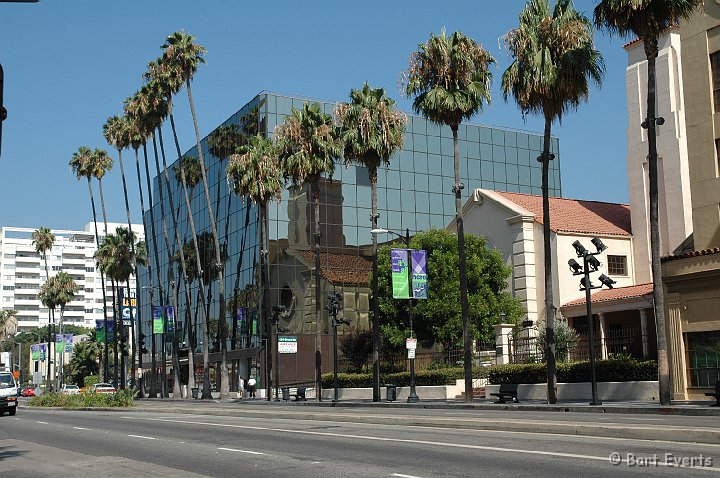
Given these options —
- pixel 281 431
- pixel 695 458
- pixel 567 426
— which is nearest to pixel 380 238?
pixel 281 431

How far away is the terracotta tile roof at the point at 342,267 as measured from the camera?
71312 mm

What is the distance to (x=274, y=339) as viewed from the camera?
68.2 meters

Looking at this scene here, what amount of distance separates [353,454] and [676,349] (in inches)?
831

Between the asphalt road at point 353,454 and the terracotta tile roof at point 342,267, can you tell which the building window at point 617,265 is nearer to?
the terracotta tile roof at point 342,267

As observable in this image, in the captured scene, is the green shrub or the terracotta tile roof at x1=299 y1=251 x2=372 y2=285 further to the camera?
the terracotta tile roof at x1=299 y1=251 x2=372 y2=285

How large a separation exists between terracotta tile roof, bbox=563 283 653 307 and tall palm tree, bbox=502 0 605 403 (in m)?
9.70

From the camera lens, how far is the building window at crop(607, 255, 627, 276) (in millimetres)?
50281

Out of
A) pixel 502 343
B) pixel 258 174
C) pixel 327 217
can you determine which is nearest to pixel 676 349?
pixel 502 343

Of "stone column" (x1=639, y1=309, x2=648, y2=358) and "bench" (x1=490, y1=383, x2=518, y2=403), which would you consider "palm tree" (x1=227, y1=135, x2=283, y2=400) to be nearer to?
"bench" (x1=490, y1=383, x2=518, y2=403)

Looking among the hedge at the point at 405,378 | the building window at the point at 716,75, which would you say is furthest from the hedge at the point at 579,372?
the building window at the point at 716,75

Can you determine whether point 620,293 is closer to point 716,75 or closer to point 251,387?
point 716,75

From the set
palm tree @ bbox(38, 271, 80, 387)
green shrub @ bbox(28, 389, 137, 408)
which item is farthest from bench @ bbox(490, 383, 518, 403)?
palm tree @ bbox(38, 271, 80, 387)

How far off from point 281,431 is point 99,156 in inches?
2853

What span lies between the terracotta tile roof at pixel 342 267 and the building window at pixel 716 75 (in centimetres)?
4202
